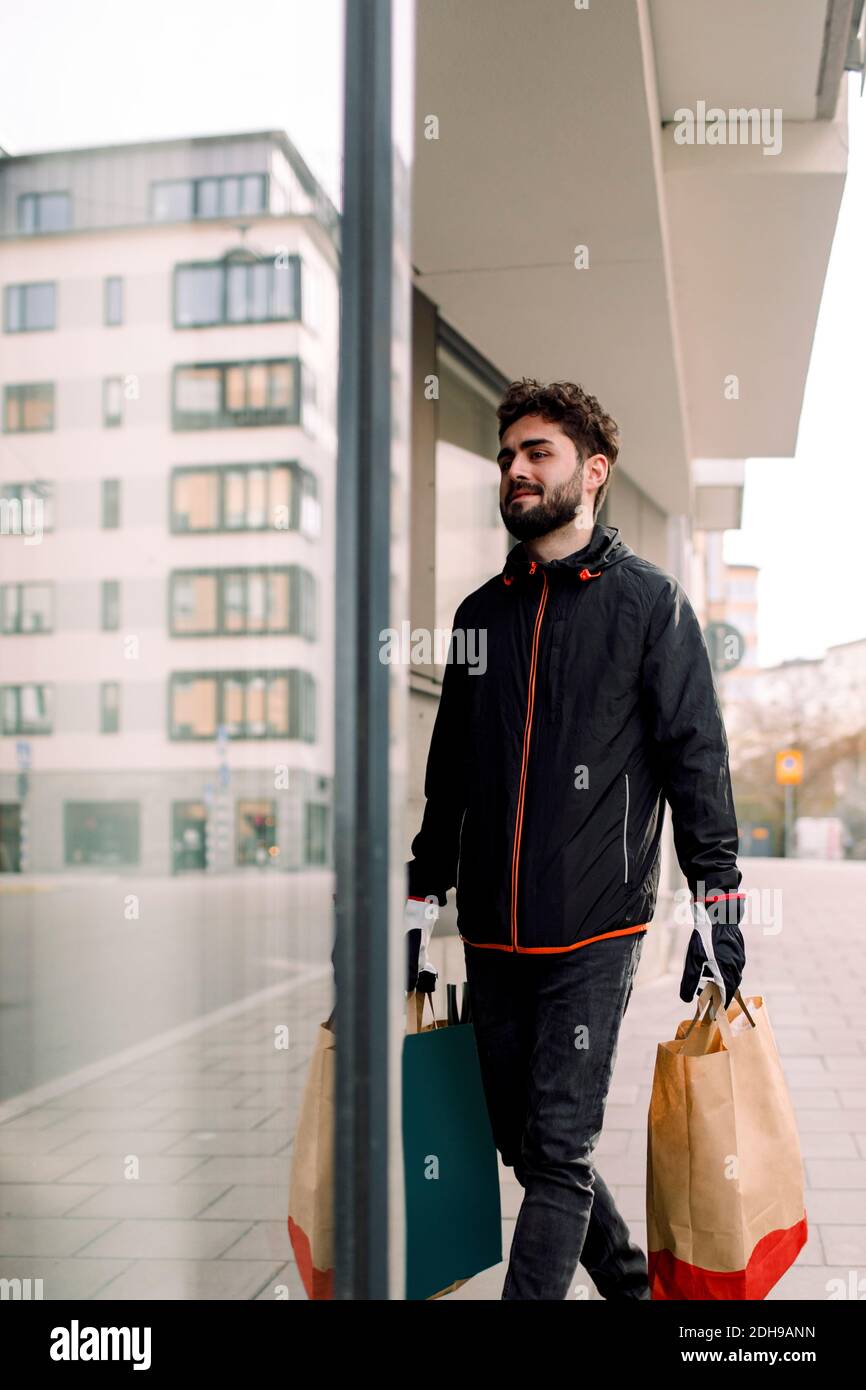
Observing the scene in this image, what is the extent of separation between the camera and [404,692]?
215cm

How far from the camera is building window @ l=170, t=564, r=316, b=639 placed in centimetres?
251

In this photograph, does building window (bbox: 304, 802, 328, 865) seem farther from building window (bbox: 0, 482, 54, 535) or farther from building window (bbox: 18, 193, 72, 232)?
building window (bbox: 18, 193, 72, 232)

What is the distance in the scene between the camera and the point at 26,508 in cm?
281

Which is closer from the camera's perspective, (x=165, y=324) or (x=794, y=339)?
(x=165, y=324)

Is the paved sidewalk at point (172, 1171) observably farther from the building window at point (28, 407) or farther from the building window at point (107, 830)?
the building window at point (28, 407)

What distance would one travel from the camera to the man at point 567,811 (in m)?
2.68

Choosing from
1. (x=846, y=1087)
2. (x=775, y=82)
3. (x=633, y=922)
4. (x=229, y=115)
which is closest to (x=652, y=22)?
(x=775, y=82)

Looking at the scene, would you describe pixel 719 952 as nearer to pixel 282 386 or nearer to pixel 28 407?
pixel 282 386

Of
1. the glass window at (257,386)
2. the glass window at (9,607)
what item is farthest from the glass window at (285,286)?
the glass window at (9,607)

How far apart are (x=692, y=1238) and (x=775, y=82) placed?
14.0 ft

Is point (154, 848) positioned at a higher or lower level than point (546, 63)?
lower

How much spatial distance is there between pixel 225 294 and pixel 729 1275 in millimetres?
2073

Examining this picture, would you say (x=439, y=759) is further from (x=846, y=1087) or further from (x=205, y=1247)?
(x=846, y=1087)

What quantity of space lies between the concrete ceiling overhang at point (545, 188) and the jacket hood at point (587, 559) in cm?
154
